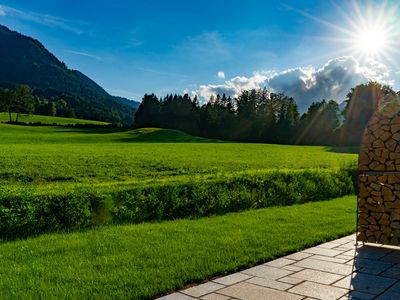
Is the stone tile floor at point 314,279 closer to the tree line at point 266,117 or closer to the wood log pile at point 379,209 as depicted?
the wood log pile at point 379,209

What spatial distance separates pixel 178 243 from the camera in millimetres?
6973

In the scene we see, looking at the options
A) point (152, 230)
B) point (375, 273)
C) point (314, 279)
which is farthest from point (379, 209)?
point (152, 230)

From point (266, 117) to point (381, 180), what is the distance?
200ft

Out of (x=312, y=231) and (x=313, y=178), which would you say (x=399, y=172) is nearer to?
(x=312, y=231)

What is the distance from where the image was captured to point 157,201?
30.9 feet

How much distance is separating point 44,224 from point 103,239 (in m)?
1.34

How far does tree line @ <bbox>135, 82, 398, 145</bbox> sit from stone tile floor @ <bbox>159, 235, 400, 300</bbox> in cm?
5189

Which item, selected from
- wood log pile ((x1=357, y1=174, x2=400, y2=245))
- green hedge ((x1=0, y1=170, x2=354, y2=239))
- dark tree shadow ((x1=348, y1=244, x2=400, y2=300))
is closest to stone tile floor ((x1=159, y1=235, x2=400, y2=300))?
dark tree shadow ((x1=348, y1=244, x2=400, y2=300))

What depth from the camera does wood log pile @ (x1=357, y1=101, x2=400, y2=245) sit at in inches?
290

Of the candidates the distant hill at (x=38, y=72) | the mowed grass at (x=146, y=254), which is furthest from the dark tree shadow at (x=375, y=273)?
the distant hill at (x=38, y=72)

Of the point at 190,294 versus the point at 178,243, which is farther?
the point at 178,243

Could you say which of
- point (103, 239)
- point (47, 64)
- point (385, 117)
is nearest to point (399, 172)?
point (385, 117)

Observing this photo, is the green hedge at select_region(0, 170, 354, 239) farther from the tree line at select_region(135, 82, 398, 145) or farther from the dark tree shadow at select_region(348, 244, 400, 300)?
the tree line at select_region(135, 82, 398, 145)

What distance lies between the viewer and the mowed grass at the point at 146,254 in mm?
4863
